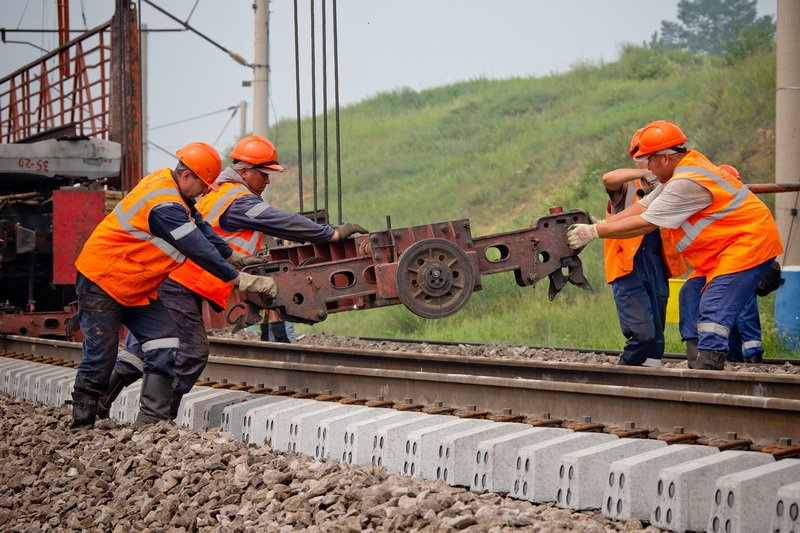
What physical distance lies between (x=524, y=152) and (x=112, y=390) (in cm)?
2211

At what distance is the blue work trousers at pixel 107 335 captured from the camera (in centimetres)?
673

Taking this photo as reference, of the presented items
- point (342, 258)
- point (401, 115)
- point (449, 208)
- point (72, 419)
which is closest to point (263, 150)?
point (342, 258)

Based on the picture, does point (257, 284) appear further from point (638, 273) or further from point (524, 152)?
point (524, 152)

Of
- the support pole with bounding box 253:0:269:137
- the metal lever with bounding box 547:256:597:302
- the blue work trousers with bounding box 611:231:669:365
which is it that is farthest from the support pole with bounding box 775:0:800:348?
the support pole with bounding box 253:0:269:137

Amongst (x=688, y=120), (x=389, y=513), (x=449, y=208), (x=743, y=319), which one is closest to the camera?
(x=389, y=513)

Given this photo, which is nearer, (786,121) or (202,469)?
(202,469)

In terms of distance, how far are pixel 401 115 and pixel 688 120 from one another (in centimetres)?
1998

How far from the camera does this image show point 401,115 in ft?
136

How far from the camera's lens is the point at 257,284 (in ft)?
23.2

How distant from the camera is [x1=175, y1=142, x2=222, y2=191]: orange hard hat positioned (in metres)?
6.65

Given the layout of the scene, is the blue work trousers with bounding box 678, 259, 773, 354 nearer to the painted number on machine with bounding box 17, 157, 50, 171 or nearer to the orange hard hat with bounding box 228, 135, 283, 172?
the orange hard hat with bounding box 228, 135, 283, 172

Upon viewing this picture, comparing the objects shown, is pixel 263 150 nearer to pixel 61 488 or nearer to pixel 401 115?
pixel 61 488

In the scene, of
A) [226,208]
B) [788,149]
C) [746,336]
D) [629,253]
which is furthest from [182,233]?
[788,149]

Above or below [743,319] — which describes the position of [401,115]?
above
